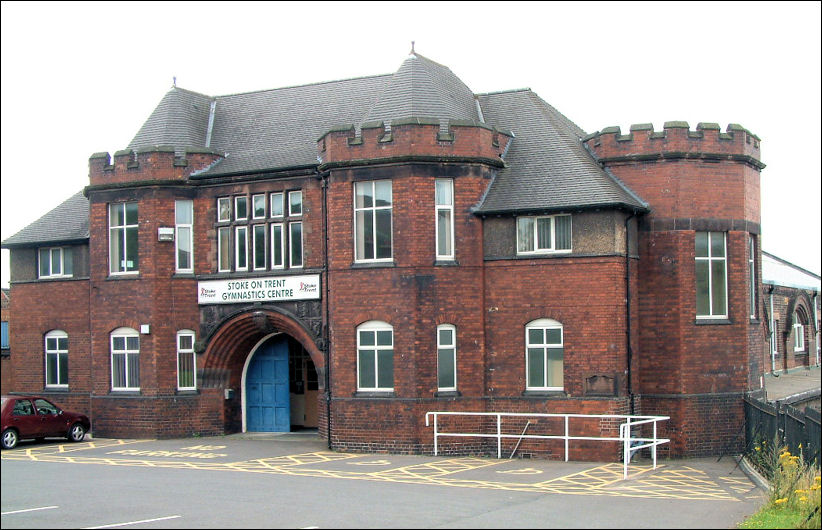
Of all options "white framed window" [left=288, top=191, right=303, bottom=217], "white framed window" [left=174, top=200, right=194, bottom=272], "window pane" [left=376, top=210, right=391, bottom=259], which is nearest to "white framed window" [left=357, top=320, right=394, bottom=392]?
"window pane" [left=376, top=210, right=391, bottom=259]

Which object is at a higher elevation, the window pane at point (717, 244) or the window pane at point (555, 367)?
the window pane at point (717, 244)

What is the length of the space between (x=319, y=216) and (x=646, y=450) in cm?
887

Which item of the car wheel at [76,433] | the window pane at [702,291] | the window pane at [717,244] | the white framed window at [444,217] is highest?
the white framed window at [444,217]

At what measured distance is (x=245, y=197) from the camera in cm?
2505

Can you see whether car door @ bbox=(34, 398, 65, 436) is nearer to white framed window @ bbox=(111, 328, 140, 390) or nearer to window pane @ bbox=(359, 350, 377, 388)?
white framed window @ bbox=(111, 328, 140, 390)

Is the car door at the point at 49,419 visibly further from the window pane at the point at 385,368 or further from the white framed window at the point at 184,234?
the window pane at the point at 385,368

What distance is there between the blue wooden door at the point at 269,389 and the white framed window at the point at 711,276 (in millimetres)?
10141

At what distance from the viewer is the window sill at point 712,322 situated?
74.3 ft

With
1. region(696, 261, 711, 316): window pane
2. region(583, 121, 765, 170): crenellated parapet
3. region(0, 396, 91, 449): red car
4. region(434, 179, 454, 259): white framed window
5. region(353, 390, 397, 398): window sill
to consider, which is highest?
region(583, 121, 765, 170): crenellated parapet

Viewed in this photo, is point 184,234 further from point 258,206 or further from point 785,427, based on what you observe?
point 785,427

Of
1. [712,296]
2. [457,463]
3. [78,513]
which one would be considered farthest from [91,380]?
[712,296]

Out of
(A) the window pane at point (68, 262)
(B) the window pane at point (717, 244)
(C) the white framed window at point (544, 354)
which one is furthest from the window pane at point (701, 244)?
(A) the window pane at point (68, 262)

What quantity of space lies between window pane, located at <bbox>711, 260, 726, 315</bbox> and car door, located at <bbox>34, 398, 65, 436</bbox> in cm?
1530

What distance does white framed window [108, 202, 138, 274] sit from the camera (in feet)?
84.3
